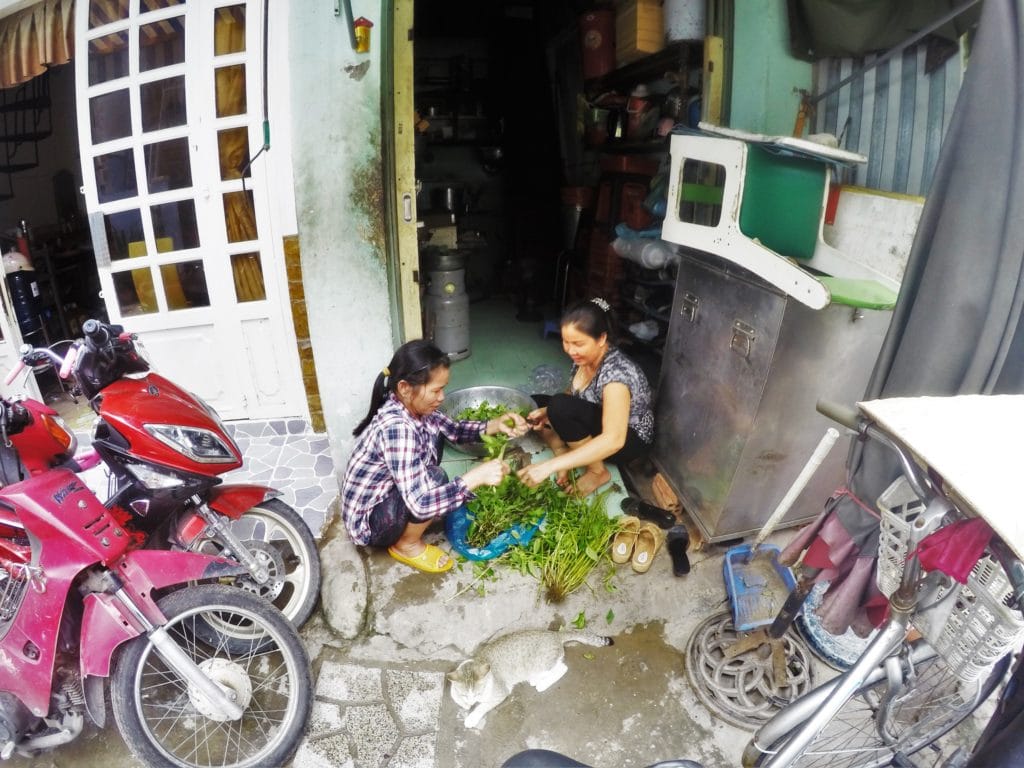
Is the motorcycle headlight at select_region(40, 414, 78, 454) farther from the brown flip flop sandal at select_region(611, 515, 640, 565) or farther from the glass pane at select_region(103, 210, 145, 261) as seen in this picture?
the brown flip flop sandal at select_region(611, 515, 640, 565)

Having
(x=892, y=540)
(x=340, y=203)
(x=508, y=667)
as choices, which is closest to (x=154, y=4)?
(x=340, y=203)

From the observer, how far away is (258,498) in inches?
104

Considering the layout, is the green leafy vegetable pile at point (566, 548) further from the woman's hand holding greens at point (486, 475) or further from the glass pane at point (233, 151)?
the glass pane at point (233, 151)

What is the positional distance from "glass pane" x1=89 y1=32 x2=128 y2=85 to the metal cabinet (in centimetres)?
381

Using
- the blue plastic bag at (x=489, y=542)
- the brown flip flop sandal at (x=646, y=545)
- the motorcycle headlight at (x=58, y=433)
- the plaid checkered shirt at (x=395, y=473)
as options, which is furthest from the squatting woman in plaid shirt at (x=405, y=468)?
the motorcycle headlight at (x=58, y=433)

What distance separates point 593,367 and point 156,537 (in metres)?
2.30

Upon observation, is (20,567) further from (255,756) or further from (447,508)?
(447,508)

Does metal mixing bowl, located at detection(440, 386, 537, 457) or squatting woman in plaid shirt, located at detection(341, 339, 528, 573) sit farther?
metal mixing bowl, located at detection(440, 386, 537, 457)

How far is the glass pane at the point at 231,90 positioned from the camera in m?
3.62

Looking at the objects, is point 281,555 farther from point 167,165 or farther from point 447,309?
point 447,309

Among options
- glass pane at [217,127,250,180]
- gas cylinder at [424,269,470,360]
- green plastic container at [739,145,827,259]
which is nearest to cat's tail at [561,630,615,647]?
green plastic container at [739,145,827,259]

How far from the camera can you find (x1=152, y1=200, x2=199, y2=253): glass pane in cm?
385

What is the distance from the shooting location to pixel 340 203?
10.2 feet

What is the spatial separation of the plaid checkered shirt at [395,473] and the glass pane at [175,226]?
2.21m
